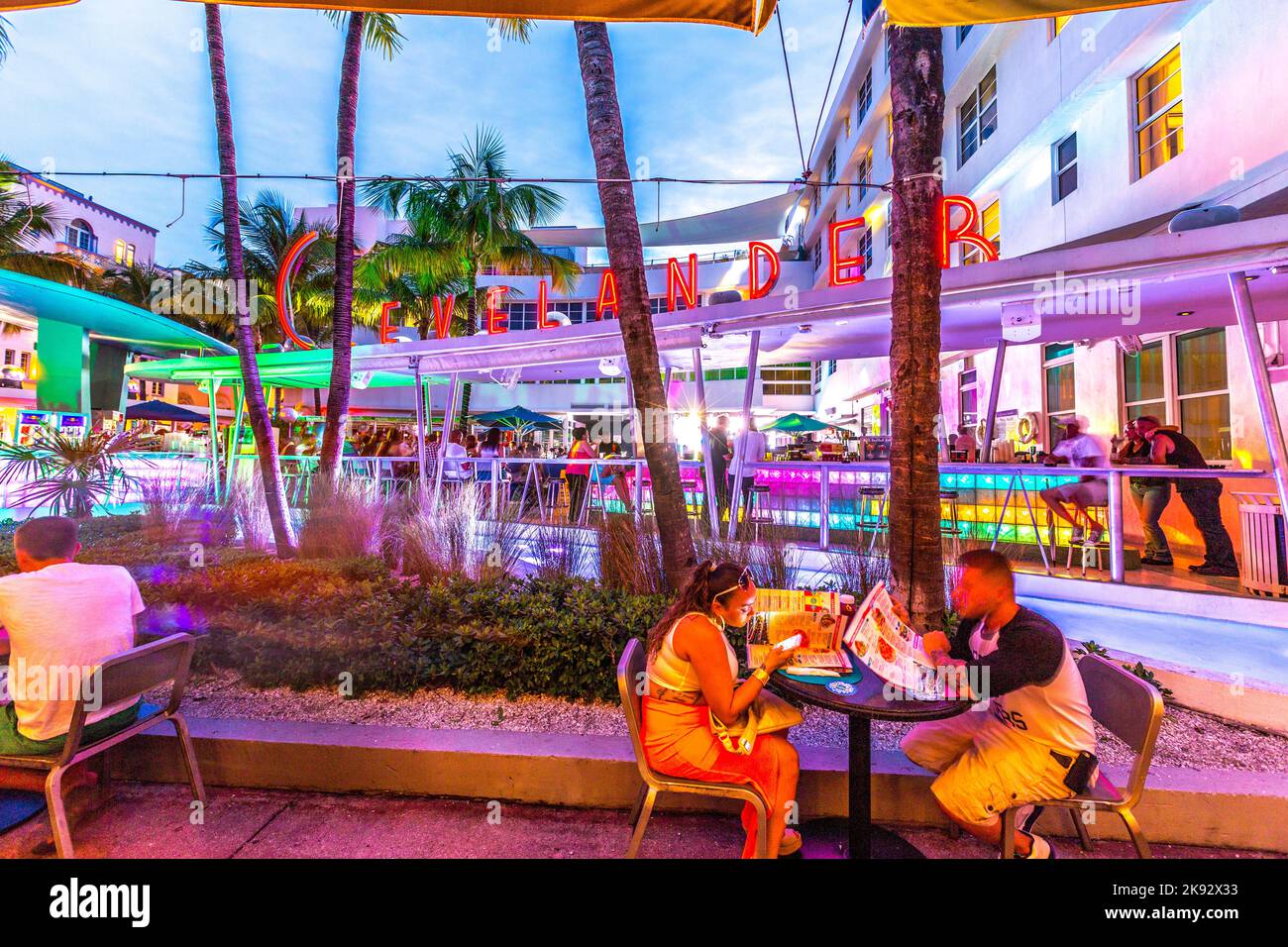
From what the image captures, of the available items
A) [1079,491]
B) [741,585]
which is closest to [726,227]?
[1079,491]

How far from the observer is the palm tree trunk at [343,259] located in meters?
7.23

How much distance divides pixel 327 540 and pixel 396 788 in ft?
12.0

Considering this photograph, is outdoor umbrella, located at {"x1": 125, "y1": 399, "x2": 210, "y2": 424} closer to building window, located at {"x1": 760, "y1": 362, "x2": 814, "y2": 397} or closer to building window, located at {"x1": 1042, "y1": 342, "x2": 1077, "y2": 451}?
building window, located at {"x1": 760, "y1": 362, "x2": 814, "y2": 397}

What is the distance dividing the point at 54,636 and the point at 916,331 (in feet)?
16.0

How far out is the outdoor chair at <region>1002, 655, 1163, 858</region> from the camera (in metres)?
2.23

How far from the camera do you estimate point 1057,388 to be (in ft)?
37.3

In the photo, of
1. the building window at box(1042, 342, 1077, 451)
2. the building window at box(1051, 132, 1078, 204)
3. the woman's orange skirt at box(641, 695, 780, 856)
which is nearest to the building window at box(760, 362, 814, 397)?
the building window at box(1042, 342, 1077, 451)

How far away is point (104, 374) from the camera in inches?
340

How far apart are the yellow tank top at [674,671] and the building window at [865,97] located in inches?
890

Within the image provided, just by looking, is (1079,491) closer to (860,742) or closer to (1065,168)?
(860,742)

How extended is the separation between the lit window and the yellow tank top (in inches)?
583

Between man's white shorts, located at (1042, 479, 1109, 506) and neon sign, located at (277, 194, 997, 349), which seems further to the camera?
neon sign, located at (277, 194, 997, 349)

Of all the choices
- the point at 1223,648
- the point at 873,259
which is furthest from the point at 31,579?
the point at 873,259
